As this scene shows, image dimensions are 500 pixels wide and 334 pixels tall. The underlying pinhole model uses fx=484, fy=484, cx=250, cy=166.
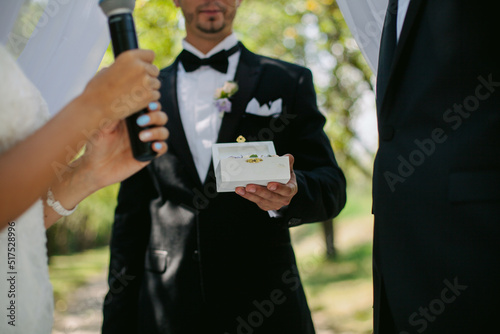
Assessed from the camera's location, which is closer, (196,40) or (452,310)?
(452,310)

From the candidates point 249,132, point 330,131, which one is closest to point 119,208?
point 249,132

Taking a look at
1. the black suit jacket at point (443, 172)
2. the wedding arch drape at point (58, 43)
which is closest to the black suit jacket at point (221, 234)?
the wedding arch drape at point (58, 43)

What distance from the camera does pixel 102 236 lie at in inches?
504

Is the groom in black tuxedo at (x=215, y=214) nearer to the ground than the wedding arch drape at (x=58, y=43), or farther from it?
nearer to the ground

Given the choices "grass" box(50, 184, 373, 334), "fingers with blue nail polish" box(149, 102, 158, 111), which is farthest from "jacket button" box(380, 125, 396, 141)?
"grass" box(50, 184, 373, 334)

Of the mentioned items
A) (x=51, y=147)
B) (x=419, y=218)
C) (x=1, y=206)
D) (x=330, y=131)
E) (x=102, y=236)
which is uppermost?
(x=51, y=147)

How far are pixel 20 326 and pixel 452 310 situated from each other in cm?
126

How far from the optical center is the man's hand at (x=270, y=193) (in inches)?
70.1

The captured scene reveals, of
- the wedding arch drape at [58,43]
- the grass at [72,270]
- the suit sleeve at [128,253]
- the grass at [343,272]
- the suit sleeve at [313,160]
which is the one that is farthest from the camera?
the grass at [72,270]

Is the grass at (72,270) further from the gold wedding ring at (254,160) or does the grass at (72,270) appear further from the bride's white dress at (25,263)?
the gold wedding ring at (254,160)

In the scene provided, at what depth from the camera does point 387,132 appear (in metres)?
1.58

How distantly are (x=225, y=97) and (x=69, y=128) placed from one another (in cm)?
119

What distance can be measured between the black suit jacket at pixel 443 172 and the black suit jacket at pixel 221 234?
0.62 meters

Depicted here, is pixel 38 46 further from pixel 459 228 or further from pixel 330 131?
pixel 330 131
